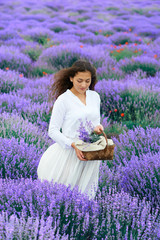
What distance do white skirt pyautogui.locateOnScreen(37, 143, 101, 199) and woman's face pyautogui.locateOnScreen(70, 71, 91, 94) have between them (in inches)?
18.0

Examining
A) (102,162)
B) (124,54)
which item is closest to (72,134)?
(102,162)

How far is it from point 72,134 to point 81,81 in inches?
15.8

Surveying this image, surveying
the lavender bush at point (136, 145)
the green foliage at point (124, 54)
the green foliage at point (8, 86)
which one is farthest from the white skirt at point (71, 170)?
the green foliage at point (124, 54)

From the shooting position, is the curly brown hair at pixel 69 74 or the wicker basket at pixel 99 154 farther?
the curly brown hair at pixel 69 74

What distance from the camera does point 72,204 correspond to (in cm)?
208

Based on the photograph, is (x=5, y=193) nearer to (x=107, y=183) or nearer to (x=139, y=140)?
(x=107, y=183)

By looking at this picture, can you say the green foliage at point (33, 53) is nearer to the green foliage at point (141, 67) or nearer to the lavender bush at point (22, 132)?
the green foliage at point (141, 67)

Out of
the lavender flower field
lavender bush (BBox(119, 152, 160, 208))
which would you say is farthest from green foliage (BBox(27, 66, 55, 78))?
lavender bush (BBox(119, 152, 160, 208))

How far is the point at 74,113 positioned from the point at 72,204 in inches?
26.2

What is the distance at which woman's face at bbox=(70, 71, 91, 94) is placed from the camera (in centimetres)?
241

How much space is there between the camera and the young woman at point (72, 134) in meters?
2.38

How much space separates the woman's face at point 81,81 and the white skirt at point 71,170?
46cm

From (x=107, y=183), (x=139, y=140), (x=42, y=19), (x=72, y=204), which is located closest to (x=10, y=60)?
(x=139, y=140)

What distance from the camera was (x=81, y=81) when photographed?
242 centimetres
